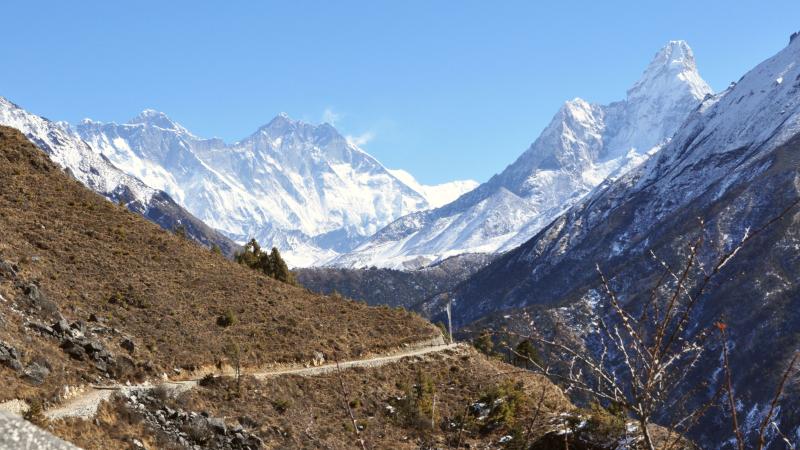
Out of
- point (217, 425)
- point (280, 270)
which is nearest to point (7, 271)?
point (217, 425)

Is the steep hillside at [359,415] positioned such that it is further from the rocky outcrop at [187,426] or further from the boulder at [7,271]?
the boulder at [7,271]

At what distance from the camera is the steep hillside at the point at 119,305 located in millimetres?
37156

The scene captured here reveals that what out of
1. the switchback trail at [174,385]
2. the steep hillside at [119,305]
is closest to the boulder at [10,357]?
the steep hillside at [119,305]

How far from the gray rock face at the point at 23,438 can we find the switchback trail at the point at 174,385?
20.7 m

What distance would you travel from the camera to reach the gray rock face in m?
4.99

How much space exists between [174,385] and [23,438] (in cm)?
3735

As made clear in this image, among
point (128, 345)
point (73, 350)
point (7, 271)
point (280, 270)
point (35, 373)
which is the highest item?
point (280, 270)

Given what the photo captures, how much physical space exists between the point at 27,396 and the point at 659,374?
99.5 ft

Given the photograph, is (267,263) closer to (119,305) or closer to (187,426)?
(119,305)

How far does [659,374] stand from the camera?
5527 mm

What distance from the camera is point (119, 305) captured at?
48812 mm

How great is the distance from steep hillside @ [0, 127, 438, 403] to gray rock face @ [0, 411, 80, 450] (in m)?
26.9

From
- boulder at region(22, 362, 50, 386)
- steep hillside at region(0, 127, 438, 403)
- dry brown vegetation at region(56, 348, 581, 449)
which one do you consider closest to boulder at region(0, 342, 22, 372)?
steep hillside at region(0, 127, 438, 403)

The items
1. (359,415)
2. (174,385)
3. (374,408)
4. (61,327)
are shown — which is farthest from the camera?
(374,408)
